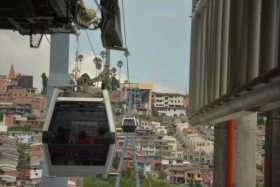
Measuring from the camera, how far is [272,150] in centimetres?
955

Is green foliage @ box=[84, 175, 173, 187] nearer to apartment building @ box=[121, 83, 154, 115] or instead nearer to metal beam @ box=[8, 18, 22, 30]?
apartment building @ box=[121, 83, 154, 115]

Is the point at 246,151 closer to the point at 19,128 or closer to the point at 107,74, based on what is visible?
the point at 107,74

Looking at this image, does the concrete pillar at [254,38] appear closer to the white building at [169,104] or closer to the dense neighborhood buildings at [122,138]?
the dense neighborhood buildings at [122,138]

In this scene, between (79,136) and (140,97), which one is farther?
(140,97)

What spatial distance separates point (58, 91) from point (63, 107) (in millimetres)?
510

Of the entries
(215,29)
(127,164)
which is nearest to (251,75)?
(215,29)

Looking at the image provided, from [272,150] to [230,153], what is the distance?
10.3 metres

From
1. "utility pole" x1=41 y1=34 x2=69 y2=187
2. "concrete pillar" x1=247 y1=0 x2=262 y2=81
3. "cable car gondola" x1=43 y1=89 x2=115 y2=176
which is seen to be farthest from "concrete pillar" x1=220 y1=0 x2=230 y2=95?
"utility pole" x1=41 y1=34 x2=69 y2=187

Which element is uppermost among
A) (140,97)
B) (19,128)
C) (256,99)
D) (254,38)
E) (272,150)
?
(140,97)

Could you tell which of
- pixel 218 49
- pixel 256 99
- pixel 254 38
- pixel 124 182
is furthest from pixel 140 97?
pixel 256 99

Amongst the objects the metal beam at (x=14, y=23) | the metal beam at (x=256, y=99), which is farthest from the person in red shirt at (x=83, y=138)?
the metal beam at (x=256, y=99)

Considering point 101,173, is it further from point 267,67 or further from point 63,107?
point 267,67

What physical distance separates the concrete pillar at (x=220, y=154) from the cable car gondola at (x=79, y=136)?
3.14 metres

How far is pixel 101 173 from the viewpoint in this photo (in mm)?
19438
